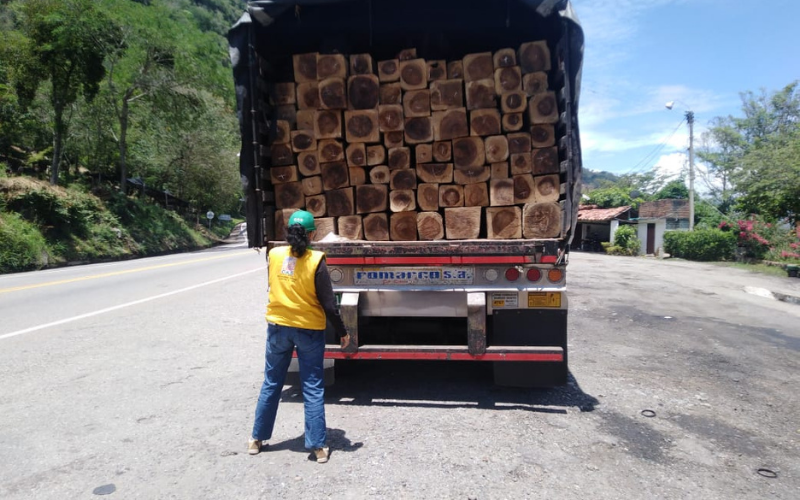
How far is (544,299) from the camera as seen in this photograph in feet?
13.4

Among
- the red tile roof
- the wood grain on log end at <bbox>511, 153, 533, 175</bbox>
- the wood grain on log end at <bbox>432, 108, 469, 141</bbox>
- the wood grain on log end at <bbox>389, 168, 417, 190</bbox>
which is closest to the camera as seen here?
the wood grain on log end at <bbox>511, 153, 533, 175</bbox>

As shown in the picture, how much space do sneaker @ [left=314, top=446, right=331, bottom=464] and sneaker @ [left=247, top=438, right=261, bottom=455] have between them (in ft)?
1.36

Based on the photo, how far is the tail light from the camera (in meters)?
4.07

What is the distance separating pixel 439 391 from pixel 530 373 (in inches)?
33.3

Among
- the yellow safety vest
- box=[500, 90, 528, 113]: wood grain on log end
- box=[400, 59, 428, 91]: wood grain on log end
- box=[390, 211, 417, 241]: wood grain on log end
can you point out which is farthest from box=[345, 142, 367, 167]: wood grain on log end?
the yellow safety vest

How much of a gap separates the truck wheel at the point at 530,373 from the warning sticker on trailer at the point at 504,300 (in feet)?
1.59

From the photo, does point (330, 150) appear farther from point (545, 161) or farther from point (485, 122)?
point (545, 161)

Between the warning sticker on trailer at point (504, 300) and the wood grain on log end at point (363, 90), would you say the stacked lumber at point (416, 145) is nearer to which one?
the wood grain on log end at point (363, 90)

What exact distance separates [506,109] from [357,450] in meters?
3.23

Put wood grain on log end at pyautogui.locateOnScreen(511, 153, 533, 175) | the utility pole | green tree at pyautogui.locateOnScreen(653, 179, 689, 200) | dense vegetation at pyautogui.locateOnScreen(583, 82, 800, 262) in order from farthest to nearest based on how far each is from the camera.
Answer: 1. green tree at pyautogui.locateOnScreen(653, 179, 689, 200)
2. the utility pole
3. dense vegetation at pyautogui.locateOnScreen(583, 82, 800, 262)
4. wood grain on log end at pyautogui.locateOnScreen(511, 153, 533, 175)

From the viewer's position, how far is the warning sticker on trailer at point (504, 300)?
411 centimetres

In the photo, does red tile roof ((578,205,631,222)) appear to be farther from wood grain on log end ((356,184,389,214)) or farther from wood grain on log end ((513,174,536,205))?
wood grain on log end ((356,184,389,214))

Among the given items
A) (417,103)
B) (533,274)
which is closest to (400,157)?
(417,103)

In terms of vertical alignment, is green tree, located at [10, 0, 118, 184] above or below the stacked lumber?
above
